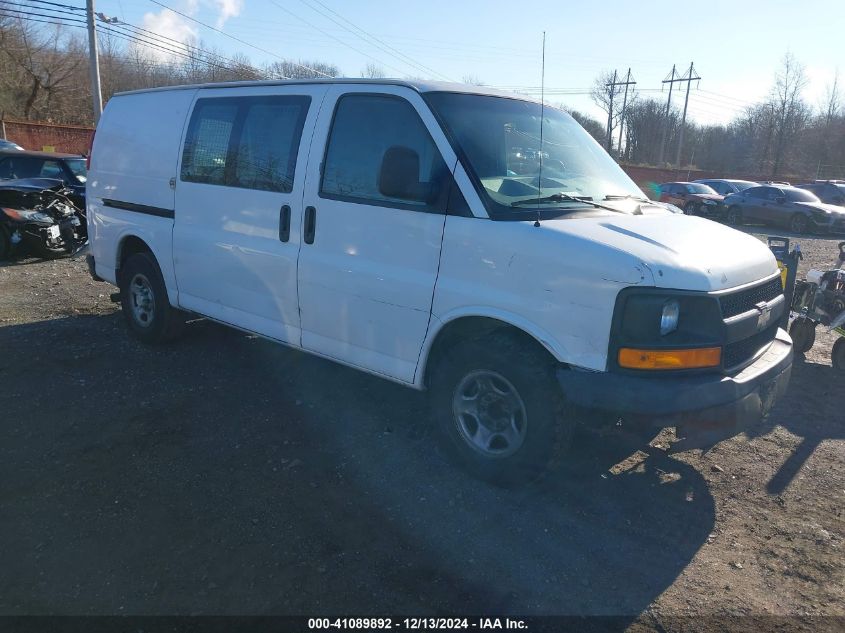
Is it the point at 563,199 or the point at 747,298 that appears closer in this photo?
the point at 747,298

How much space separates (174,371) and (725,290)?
4.37 meters

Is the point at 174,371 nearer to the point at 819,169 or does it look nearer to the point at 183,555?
the point at 183,555

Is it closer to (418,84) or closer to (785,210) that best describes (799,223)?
(785,210)

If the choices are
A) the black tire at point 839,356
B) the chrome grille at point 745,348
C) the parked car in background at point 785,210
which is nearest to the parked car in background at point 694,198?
the parked car in background at point 785,210

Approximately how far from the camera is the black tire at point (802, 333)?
255 inches

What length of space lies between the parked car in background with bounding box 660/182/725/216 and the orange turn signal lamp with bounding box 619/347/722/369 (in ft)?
71.7

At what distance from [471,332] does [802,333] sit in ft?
14.7

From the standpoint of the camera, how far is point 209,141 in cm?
514

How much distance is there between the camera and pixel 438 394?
383 centimetres

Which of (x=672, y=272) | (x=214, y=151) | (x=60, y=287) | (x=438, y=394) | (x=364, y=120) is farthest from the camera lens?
(x=60, y=287)

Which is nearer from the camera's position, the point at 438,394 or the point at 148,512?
the point at 148,512

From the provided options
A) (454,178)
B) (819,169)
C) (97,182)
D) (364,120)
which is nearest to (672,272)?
(454,178)

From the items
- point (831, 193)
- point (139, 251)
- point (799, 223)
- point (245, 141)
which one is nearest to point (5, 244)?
point (139, 251)

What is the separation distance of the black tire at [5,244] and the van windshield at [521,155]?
8.95m
